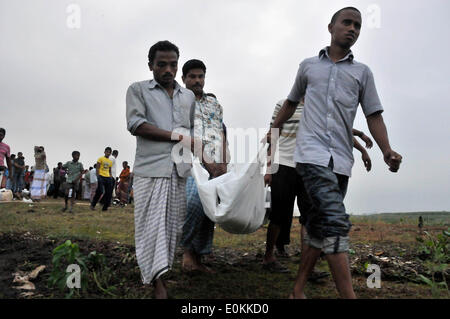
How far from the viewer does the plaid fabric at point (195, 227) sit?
356cm

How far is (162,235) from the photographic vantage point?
2.74 meters

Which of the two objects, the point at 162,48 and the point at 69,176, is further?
the point at 69,176

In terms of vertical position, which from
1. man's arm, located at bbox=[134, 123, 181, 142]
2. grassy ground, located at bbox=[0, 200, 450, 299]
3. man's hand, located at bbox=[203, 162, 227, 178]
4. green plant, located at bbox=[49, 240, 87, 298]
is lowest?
grassy ground, located at bbox=[0, 200, 450, 299]

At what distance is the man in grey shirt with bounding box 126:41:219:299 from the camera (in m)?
2.73

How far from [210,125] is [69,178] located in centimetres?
717

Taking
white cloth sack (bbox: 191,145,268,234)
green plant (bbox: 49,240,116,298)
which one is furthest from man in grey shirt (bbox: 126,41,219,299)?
green plant (bbox: 49,240,116,298)

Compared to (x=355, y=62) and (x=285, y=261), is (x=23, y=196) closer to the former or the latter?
(x=285, y=261)

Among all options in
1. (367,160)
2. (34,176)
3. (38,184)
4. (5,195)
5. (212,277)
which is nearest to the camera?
(212,277)

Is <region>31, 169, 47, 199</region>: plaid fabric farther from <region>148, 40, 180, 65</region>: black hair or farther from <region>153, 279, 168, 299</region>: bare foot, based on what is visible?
<region>153, 279, 168, 299</region>: bare foot

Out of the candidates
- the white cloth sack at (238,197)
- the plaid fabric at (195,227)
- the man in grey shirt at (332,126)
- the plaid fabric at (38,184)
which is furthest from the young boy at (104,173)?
the man in grey shirt at (332,126)

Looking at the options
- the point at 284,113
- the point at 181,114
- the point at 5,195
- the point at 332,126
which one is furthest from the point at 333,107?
the point at 5,195

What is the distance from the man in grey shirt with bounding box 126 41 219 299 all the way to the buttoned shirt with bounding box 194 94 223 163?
2.09ft

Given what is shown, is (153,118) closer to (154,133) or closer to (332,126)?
(154,133)

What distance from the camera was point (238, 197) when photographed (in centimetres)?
294
